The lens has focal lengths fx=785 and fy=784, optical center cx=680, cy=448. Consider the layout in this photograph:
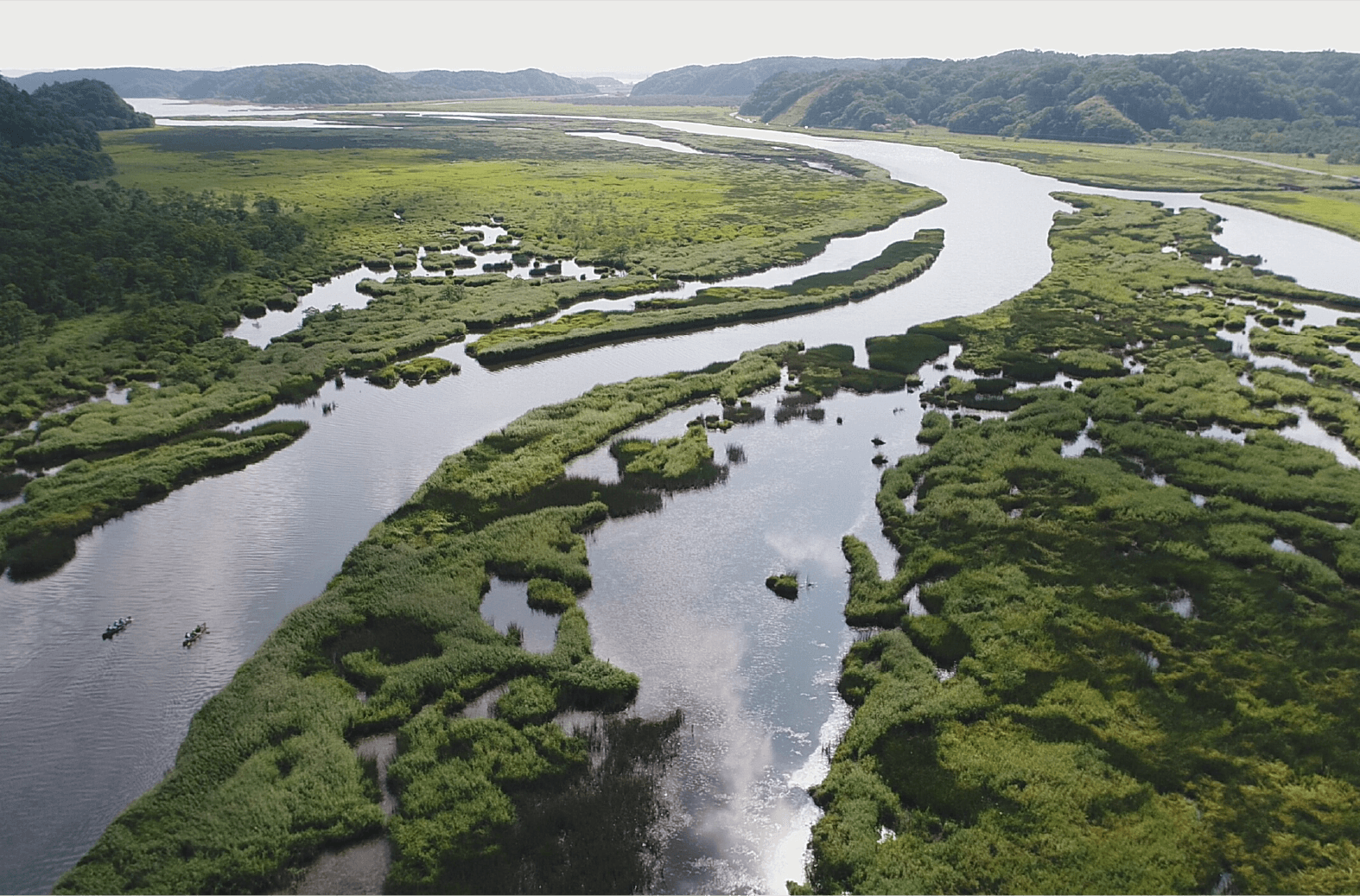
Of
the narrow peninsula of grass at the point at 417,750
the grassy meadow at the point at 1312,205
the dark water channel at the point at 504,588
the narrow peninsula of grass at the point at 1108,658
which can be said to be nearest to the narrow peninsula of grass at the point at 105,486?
the dark water channel at the point at 504,588

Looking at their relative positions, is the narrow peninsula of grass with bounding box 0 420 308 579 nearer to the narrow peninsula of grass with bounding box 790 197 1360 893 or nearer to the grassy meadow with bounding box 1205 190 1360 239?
the narrow peninsula of grass with bounding box 790 197 1360 893

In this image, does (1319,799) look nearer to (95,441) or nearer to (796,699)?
(796,699)

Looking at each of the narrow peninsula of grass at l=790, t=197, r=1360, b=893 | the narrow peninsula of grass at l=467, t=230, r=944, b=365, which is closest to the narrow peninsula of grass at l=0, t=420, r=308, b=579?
the narrow peninsula of grass at l=467, t=230, r=944, b=365

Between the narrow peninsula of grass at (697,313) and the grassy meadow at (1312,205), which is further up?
the grassy meadow at (1312,205)

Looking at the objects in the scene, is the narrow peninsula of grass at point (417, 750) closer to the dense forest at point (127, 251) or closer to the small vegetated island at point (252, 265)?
the small vegetated island at point (252, 265)

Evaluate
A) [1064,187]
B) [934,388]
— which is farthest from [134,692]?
[1064,187]

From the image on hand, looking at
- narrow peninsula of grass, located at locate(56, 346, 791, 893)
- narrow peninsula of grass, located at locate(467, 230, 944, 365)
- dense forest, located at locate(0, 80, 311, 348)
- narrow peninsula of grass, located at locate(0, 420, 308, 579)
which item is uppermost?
dense forest, located at locate(0, 80, 311, 348)
